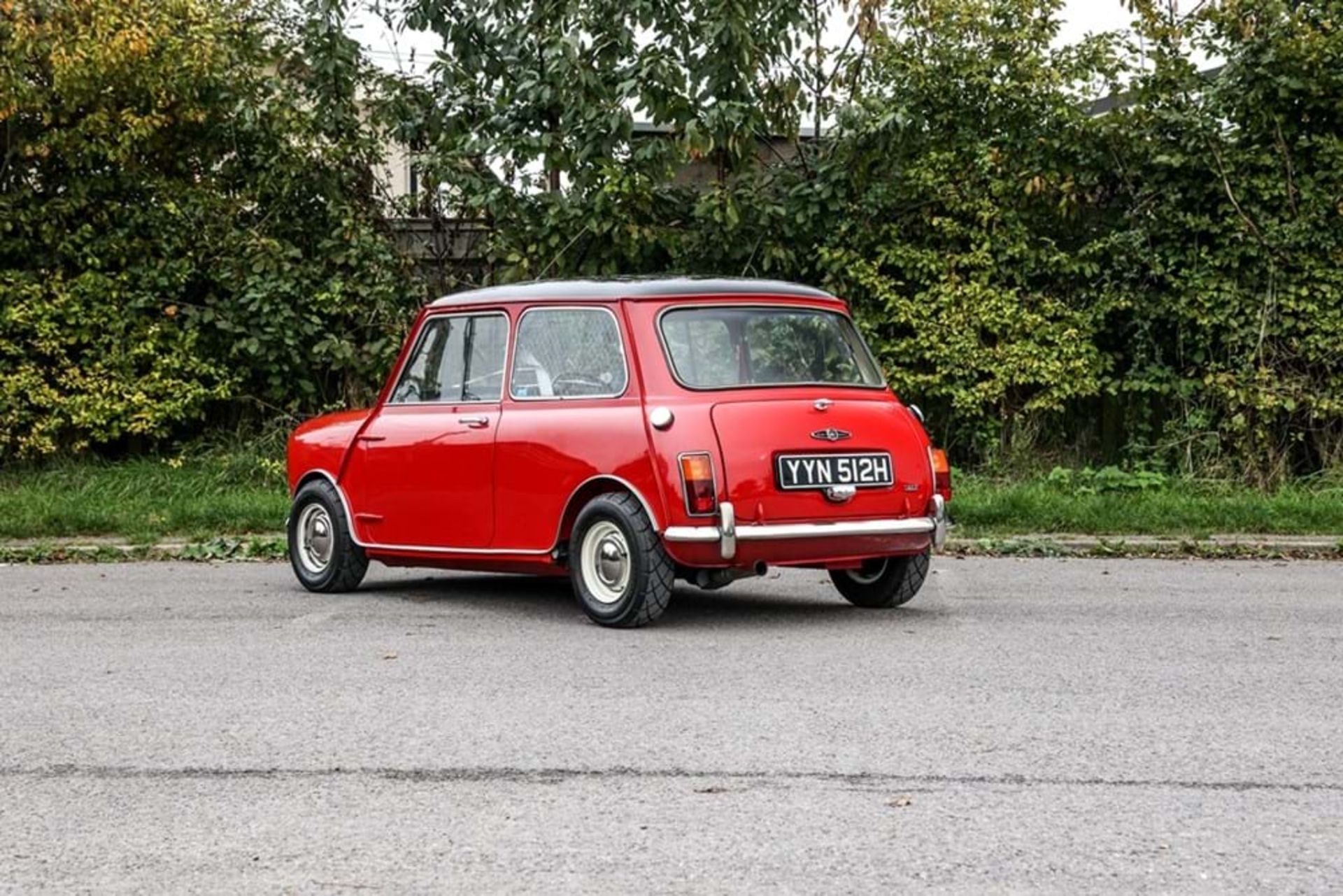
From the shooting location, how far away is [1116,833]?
5.43 m

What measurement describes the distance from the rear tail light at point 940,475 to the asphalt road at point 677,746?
667 mm

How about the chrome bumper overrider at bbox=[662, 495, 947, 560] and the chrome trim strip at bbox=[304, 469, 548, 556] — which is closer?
the chrome bumper overrider at bbox=[662, 495, 947, 560]

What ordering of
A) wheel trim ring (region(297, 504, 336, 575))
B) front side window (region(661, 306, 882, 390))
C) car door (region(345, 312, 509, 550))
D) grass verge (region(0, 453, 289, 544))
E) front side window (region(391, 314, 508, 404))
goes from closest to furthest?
front side window (region(661, 306, 882, 390)) → car door (region(345, 312, 509, 550)) → front side window (region(391, 314, 508, 404)) → wheel trim ring (region(297, 504, 336, 575)) → grass verge (region(0, 453, 289, 544))

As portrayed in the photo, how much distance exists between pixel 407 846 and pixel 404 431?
5.87 m

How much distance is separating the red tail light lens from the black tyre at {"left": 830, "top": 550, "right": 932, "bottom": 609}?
33 centimetres

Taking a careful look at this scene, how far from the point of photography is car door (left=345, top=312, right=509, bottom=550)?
1053 cm

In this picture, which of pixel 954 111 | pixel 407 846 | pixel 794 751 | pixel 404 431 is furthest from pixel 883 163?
pixel 407 846

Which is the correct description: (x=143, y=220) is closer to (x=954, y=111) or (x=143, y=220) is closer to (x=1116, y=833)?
(x=954, y=111)

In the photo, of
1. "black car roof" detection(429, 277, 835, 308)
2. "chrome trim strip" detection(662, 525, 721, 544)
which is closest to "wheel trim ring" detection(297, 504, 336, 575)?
"black car roof" detection(429, 277, 835, 308)

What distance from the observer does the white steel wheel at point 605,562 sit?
9664mm

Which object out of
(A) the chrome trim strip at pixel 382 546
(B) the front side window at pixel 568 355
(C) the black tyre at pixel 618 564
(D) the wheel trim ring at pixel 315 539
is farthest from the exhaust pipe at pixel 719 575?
(D) the wheel trim ring at pixel 315 539

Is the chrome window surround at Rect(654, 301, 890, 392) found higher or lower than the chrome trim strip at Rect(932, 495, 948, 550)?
higher

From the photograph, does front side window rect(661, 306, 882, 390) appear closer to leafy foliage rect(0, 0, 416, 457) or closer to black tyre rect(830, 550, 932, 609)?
black tyre rect(830, 550, 932, 609)

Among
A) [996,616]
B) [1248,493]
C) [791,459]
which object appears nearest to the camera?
[791,459]
